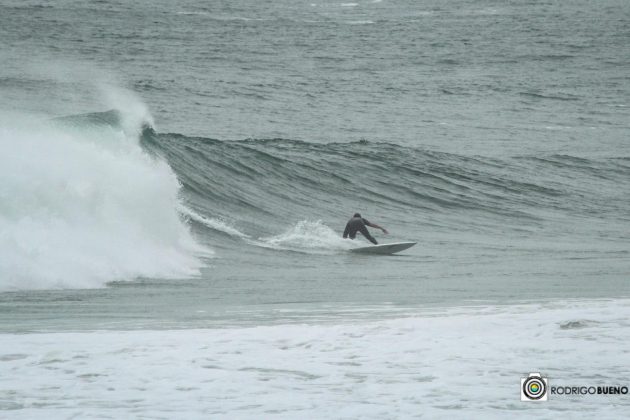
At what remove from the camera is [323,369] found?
305 inches

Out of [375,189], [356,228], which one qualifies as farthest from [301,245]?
[375,189]

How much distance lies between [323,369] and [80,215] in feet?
24.2

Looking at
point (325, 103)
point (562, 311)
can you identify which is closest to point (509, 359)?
point (562, 311)

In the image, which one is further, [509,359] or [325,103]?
[325,103]

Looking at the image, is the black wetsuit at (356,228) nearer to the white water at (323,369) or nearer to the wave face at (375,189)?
the wave face at (375,189)

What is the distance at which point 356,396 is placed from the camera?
707 cm

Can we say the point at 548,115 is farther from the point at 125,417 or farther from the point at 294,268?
the point at 125,417

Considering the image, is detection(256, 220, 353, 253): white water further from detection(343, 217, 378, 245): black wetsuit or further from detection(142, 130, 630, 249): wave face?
detection(343, 217, 378, 245): black wetsuit

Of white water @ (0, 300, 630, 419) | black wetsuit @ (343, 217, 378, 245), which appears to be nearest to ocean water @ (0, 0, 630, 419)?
white water @ (0, 300, 630, 419)

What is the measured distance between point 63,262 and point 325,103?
109 ft

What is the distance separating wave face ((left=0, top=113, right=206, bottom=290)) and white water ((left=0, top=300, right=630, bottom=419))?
3568 millimetres

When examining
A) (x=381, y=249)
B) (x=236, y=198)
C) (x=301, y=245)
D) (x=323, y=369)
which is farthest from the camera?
(x=236, y=198)

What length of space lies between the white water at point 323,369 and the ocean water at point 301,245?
3 centimetres

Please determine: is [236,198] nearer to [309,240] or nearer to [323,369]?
[309,240]
